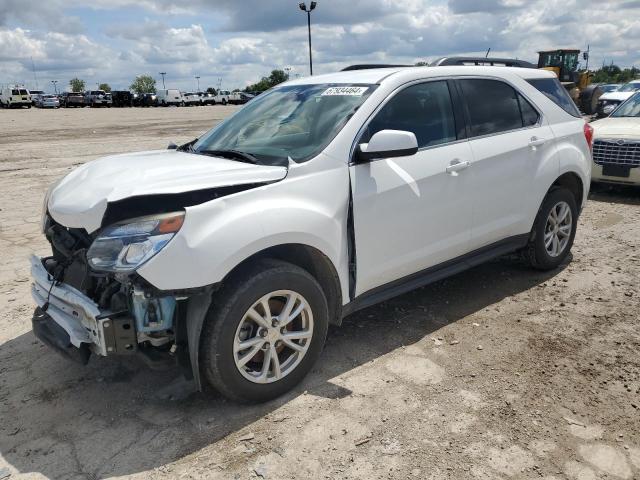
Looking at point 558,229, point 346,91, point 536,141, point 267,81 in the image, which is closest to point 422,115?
point 346,91

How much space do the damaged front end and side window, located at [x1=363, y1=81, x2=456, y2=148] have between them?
1.52m

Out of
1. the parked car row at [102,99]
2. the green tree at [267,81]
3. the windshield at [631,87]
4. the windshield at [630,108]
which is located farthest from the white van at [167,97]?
the windshield at [630,108]

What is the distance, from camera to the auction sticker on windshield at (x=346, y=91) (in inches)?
144

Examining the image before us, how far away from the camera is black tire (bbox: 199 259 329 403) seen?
284cm

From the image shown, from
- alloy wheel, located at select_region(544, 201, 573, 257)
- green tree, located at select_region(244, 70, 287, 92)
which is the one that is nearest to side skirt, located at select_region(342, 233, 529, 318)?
alloy wheel, located at select_region(544, 201, 573, 257)

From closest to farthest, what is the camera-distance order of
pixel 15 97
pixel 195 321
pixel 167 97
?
1. pixel 195 321
2. pixel 15 97
3. pixel 167 97

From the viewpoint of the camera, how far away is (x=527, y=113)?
184 inches

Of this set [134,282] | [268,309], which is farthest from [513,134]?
[134,282]

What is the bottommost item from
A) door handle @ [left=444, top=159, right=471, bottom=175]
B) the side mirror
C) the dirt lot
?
the dirt lot

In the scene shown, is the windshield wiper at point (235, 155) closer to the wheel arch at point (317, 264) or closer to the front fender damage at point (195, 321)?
the wheel arch at point (317, 264)

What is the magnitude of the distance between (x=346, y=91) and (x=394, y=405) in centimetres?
205

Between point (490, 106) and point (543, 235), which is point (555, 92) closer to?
point (490, 106)

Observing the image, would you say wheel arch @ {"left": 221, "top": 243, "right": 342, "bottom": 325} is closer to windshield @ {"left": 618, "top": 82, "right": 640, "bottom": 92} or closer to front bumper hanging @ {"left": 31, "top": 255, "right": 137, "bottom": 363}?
front bumper hanging @ {"left": 31, "top": 255, "right": 137, "bottom": 363}

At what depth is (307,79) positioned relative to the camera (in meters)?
4.30
